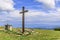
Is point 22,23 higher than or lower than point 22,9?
lower

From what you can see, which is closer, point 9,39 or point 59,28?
point 9,39

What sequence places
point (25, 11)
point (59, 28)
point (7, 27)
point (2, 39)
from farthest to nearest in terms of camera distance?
point (59, 28), point (7, 27), point (25, 11), point (2, 39)

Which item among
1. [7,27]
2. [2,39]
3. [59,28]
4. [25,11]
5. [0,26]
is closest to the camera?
[2,39]

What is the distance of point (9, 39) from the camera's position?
24094mm

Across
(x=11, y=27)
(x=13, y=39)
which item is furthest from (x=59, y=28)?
(x=13, y=39)

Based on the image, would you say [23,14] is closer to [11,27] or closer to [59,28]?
[11,27]

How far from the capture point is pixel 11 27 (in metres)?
36.7

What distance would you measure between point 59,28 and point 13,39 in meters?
22.4

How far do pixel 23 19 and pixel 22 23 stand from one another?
2.82 ft

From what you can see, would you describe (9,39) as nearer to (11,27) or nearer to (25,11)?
(25,11)

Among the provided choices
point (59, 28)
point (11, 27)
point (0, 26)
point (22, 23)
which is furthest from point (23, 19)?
point (59, 28)

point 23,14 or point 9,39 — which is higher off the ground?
point 23,14

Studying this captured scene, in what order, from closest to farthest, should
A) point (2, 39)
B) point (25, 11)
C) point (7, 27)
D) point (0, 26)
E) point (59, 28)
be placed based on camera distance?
point (2, 39) → point (25, 11) → point (7, 27) → point (0, 26) → point (59, 28)

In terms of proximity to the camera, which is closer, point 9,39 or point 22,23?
point 9,39
